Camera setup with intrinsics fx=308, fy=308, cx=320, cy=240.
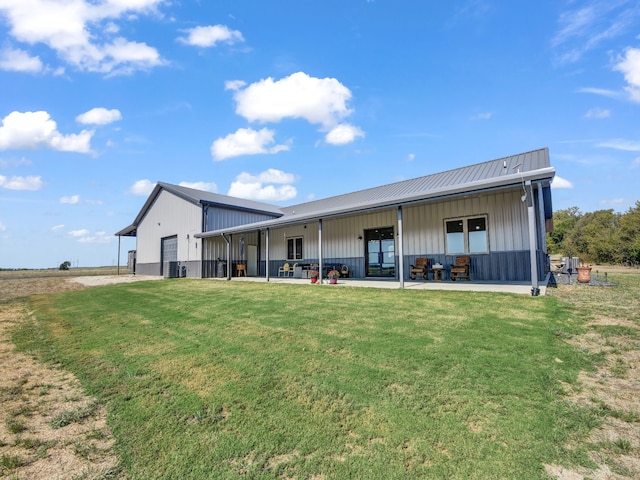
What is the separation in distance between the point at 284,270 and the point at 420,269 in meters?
7.60

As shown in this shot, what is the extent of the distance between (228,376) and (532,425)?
2.84 m

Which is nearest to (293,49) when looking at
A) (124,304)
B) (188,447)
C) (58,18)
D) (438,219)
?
(58,18)

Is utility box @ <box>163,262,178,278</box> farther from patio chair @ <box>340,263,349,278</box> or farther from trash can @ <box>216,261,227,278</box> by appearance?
patio chair @ <box>340,263,349,278</box>

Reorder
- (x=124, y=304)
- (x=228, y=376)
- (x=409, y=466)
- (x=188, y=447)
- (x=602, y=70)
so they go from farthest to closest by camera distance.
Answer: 1. (x=602, y=70)
2. (x=124, y=304)
3. (x=228, y=376)
4. (x=188, y=447)
5. (x=409, y=466)

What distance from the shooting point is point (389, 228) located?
514 inches

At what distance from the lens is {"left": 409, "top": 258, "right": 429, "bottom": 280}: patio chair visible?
11367mm

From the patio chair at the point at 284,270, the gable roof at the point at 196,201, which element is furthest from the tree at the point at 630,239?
the gable roof at the point at 196,201

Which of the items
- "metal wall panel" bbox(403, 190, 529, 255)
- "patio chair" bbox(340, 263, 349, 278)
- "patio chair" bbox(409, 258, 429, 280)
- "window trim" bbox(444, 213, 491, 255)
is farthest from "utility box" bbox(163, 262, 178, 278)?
"window trim" bbox(444, 213, 491, 255)

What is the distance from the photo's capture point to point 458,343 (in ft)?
13.3

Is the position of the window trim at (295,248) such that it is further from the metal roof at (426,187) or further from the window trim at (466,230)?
the window trim at (466,230)

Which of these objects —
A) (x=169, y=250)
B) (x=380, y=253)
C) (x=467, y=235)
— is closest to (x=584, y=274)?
(x=467, y=235)

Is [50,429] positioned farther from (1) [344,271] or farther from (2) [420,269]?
(1) [344,271]

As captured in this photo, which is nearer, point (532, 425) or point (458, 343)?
point (532, 425)

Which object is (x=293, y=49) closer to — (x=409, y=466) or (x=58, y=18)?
(x=58, y=18)
